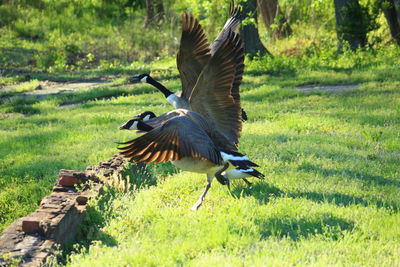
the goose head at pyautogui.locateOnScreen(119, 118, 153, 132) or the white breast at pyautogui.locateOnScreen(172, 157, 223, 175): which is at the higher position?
the goose head at pyautogui.locateOnScreen(119, 118, 153, 132)

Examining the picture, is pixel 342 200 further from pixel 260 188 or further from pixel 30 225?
pixel 30 225

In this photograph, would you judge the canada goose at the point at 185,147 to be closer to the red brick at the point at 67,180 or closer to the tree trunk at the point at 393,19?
the red brick at the point at 67,180

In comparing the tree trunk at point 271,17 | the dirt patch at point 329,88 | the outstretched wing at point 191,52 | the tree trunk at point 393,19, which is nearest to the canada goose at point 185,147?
the outstretched wing at point 191,52

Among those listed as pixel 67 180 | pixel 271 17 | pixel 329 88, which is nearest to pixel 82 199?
pixel 67 180

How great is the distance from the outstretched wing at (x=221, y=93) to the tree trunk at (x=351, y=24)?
9.95 m

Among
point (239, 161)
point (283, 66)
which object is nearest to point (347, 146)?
point (239, 161)

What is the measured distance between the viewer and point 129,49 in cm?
2153

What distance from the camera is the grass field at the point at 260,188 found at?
4.22 metres

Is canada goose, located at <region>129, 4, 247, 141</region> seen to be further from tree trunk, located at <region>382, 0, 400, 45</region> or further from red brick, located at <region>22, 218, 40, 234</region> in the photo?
tree trunk, located at <region>382, 0, 400, 45</region>

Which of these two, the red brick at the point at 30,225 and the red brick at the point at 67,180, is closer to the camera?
the red brick at the point at 30,225

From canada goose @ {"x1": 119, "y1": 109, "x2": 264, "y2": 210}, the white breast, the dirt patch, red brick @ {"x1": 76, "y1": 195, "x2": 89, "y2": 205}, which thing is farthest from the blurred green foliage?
red brick @ {"x1": 76, "y1": 195, "x2": 89, "y2": 205}

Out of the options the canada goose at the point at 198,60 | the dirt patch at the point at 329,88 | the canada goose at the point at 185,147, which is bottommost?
the dirt patch at the point at 329,88

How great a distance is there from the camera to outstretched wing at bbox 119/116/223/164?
4.63 m

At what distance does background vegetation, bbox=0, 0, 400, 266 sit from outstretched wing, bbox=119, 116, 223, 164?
0.63 m
